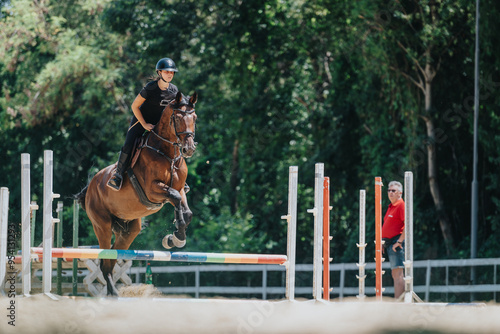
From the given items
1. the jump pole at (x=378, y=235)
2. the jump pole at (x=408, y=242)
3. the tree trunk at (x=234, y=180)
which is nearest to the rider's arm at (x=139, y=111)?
the jump pole at (x=378, y=235)

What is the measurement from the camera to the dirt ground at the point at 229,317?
5566 millimetres

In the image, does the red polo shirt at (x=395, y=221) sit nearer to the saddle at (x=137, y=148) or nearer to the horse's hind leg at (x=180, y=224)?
→ the horse's hind leg at (x=180, y=224)

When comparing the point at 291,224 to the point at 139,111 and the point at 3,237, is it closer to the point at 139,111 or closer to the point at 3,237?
the point at 139,111

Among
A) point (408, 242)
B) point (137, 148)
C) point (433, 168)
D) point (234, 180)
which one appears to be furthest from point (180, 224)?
point (234, 180)

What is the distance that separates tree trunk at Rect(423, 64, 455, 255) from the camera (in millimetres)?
19859

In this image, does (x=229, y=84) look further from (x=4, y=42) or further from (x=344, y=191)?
(x=4, y=42)

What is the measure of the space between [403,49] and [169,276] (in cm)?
924

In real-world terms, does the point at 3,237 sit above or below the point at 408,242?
above

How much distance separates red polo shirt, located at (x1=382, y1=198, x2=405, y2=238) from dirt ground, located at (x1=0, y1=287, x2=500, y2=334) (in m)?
3.34

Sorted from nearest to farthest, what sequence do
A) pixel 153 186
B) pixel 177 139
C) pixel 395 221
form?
pixel 177 139 < pixel 153 186 < pixel 395 221

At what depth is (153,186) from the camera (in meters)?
8.99

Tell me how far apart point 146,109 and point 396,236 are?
11.8 ft

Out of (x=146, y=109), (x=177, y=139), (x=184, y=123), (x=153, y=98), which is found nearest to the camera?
(x=184, y=123)

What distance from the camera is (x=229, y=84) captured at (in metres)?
26.3
